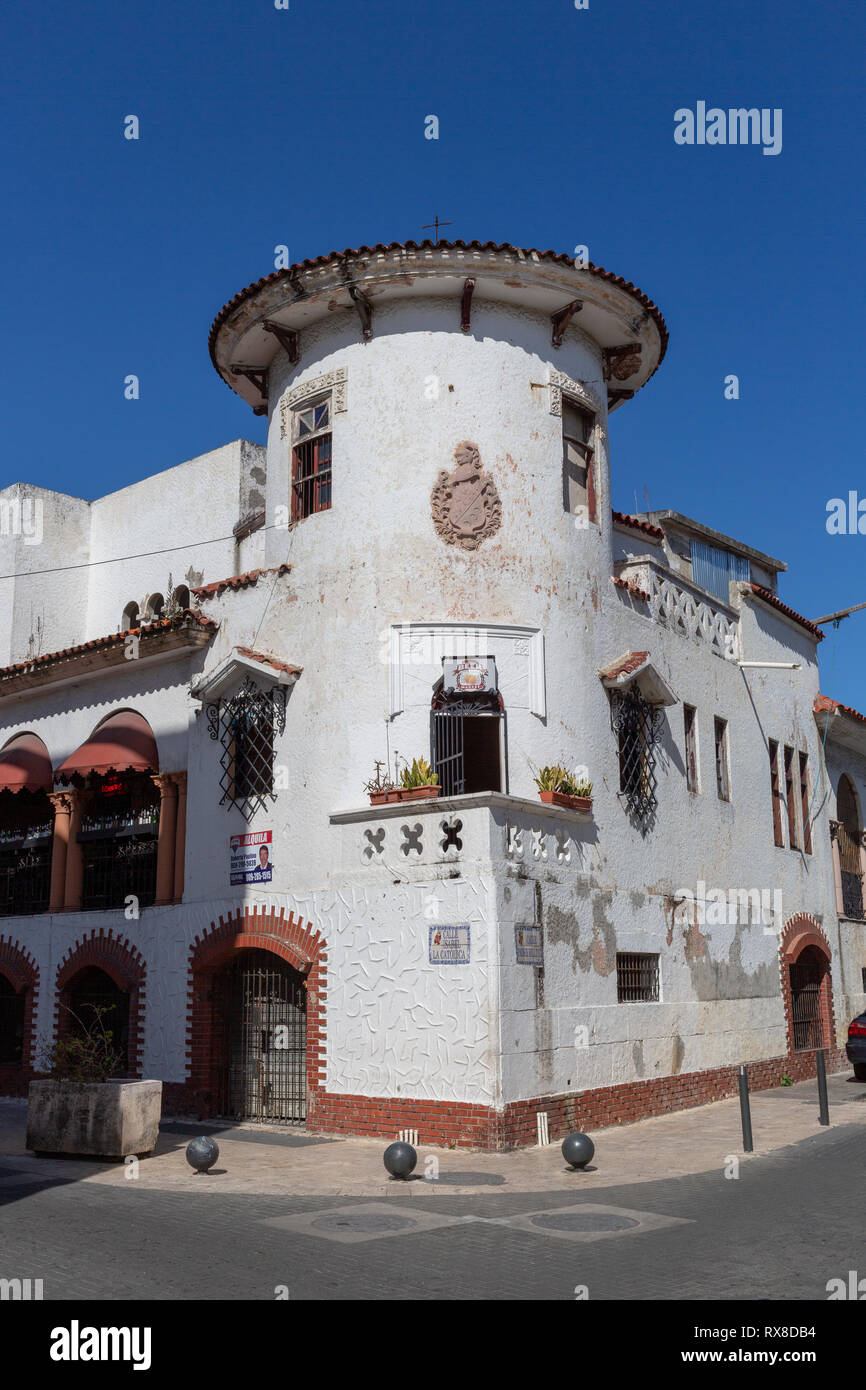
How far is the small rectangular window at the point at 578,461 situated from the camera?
17.4 m

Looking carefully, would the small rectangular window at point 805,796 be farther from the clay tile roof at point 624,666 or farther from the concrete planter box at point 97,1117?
the concrete planter box at point 97,1117

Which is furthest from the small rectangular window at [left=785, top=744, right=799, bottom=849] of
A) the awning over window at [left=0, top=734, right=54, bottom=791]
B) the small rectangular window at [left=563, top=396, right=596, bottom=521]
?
the awning over window at [left=0, top=734, right=54, bottom=791]

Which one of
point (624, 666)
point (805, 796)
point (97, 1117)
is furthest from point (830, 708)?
point (97, 1117)

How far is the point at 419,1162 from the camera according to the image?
12695mm

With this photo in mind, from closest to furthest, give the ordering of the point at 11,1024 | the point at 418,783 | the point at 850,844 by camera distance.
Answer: the point at 418,783
the point at 11,1024
the point at 850,844

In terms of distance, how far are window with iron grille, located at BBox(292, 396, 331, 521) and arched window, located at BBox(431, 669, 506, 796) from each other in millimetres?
3501

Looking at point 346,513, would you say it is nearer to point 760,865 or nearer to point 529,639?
point 529,639

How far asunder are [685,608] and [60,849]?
11070 mm

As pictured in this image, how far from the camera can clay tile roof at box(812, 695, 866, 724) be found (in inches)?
1006

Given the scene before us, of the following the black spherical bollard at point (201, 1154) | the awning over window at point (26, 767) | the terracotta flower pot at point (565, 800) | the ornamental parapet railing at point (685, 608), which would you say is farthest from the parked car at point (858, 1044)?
the awning over window at point (26, 767)

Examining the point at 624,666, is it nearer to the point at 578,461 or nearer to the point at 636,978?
the point at 578,461

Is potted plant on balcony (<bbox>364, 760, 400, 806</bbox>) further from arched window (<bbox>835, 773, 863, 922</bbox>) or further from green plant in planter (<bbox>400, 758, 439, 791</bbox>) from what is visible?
arched window (<bbox>835, 773, 863, 922</bbox>)

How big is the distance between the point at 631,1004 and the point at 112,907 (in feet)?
26.9
